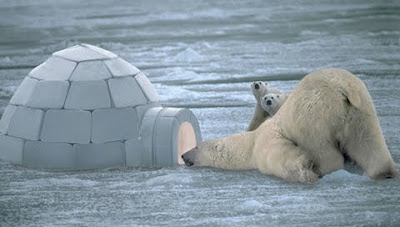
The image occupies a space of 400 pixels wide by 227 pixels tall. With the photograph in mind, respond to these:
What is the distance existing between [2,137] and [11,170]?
14.2 inches

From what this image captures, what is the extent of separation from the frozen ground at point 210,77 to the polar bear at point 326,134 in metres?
0.10

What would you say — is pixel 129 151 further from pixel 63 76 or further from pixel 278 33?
pixel 278 33

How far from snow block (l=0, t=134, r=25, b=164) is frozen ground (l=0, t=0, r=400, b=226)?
0.40 feet

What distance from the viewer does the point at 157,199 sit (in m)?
5.21

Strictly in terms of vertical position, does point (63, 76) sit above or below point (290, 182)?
above

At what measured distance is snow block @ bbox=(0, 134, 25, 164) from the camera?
6.12 m

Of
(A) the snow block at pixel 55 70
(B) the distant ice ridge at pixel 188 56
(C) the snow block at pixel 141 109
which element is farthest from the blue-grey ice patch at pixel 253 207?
(B) the distant ice ridge at pixel 188 56

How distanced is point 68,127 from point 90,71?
45 cm

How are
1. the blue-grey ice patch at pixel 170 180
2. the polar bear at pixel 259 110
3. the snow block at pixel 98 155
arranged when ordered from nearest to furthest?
the blue-grey ice patch at pixel 170 180 < the snow block at pixel 98 155 < the polar bear at pixel 259 110

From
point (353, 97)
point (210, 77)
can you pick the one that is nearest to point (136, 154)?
point (353, 97)

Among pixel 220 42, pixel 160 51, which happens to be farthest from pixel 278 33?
Answer: pixel 160 51

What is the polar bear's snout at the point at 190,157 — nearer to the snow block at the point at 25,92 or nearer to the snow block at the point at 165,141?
the snow block at the point at 165,141

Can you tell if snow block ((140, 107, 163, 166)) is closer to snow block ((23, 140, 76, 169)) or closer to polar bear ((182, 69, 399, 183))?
snow block ((23, 140, 76, 169))

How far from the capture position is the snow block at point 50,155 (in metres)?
5.96
